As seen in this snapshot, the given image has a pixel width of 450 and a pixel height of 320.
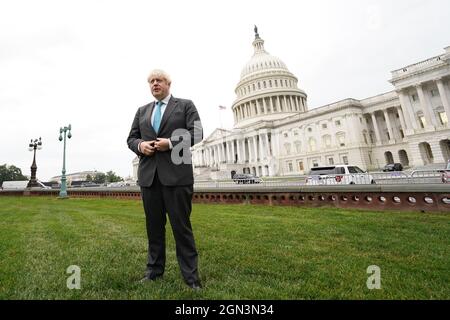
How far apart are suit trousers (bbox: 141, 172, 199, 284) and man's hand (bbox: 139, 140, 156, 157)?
32cm

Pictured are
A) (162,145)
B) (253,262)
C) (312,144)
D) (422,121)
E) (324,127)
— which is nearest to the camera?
(162,145)

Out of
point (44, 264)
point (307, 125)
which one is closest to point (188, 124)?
point (44, 264)

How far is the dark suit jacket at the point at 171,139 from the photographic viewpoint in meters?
3.32

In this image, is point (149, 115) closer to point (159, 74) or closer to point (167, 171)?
point (159, 74)

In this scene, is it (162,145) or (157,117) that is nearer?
(162,145)

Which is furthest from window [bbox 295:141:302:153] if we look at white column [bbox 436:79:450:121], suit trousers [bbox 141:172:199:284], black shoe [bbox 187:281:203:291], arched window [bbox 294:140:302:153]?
black shoe [bbox 187:281:203:291]

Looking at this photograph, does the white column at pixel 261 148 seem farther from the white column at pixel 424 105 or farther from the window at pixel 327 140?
the white column at pixel 424 105

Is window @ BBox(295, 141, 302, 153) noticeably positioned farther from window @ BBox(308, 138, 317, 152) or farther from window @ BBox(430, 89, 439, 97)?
window @ BBox(430, 89, 439, 97)

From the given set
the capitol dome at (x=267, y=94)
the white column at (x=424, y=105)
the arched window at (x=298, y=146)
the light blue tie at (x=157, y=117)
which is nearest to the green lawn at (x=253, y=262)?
the light blue tie at (x=157, y=117)

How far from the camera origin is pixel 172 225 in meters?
3.32

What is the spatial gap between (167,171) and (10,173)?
5579 inches

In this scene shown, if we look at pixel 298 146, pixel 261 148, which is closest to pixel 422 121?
pixel 298 146
